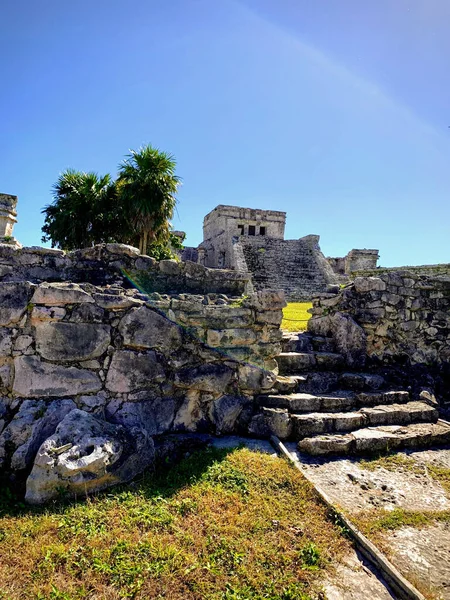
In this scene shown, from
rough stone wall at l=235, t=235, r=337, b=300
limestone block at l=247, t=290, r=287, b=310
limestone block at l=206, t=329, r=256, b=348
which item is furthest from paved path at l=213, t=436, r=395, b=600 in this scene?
rough stone wall at l=235, t=235, r=337, b=300

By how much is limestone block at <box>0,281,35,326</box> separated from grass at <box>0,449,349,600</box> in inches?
58.4

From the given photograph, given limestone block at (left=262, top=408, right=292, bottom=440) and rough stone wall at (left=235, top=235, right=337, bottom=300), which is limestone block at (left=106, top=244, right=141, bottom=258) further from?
rough stone wall at (left=235, top=235, right=337, bottom=300)

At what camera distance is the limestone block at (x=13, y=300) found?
329 cm

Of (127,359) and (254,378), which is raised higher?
(127,359)

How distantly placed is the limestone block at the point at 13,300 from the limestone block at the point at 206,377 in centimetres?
163

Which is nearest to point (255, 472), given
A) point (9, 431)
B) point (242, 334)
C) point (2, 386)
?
point (242, 334)

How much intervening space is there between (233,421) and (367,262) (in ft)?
96.3

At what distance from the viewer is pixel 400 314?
5.88 meters

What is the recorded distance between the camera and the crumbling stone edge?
83.9 inches

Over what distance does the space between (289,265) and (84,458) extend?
87.8 feet

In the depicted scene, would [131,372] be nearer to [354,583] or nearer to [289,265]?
[354,583]

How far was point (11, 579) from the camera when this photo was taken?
2037 millimetres

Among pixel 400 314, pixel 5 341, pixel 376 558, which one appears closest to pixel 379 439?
pixel 376 558

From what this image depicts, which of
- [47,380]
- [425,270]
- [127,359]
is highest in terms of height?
[425,270]
